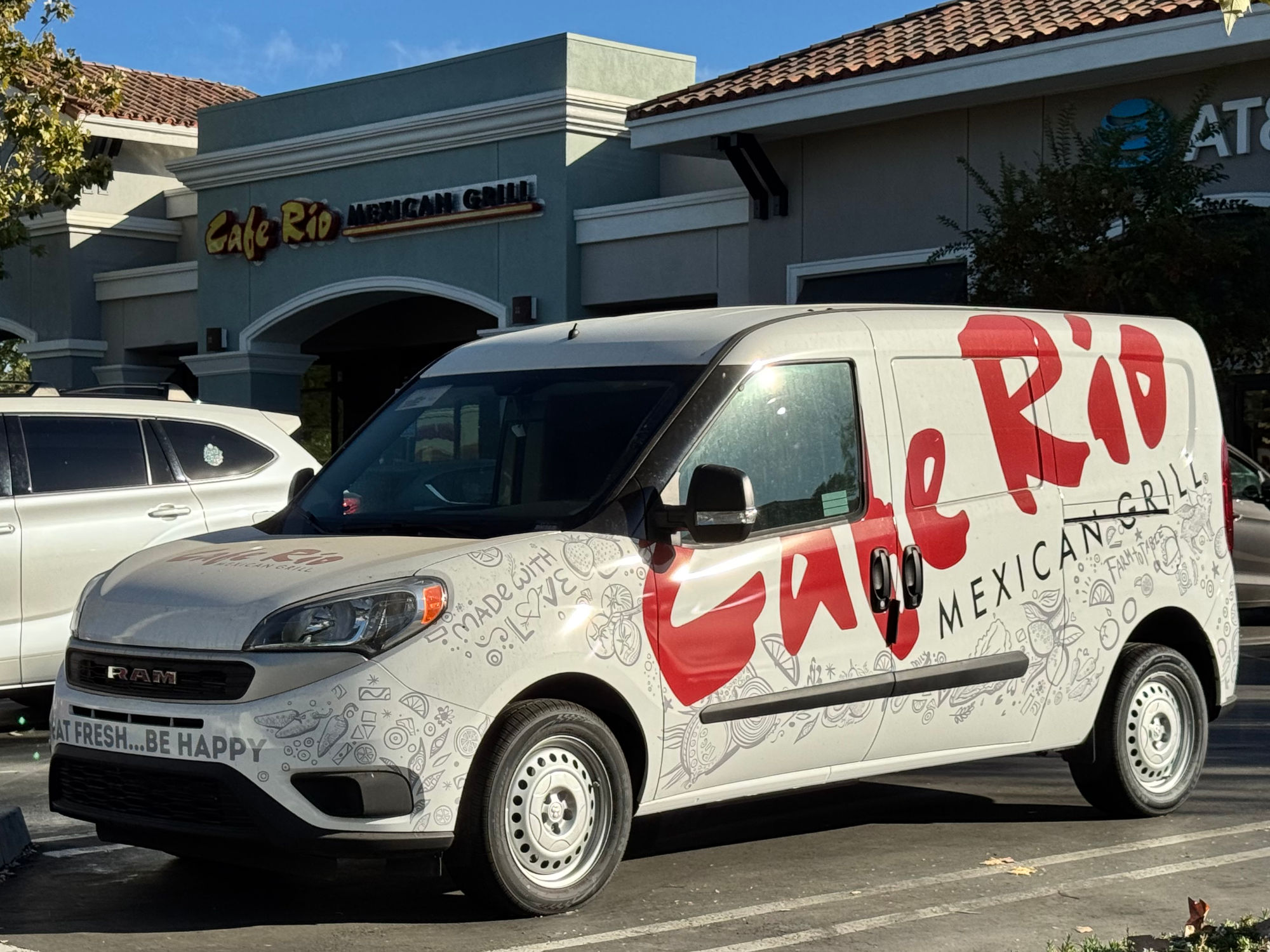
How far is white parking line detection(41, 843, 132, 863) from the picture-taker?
23.8 ft

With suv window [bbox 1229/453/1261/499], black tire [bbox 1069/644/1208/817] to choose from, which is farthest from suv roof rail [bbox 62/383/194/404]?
suv window [bbox 1229/453/1261/499]

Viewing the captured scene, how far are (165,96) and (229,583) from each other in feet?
104

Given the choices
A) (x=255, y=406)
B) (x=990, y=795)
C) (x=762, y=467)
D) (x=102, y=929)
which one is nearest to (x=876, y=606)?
(x=762, y=467)

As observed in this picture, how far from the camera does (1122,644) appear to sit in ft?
25.9

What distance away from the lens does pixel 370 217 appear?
88.9 ft

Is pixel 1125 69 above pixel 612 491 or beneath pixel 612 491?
above

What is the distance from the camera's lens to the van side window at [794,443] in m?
6.68

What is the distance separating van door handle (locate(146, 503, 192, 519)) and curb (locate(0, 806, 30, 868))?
3215mm

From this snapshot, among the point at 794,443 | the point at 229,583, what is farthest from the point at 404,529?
the point at 794,443

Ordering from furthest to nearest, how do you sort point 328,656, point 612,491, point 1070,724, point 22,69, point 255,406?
1. point 255,406
2. point 22,69
3. point 1070,724
4. point 612,491
5. point 328,656

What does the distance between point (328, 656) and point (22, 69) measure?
19396 mm

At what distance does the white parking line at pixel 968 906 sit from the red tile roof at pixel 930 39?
12.7 metres

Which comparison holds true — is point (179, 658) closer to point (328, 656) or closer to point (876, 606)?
point (328, 656)

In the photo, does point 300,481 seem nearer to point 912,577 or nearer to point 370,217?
point 912,577
